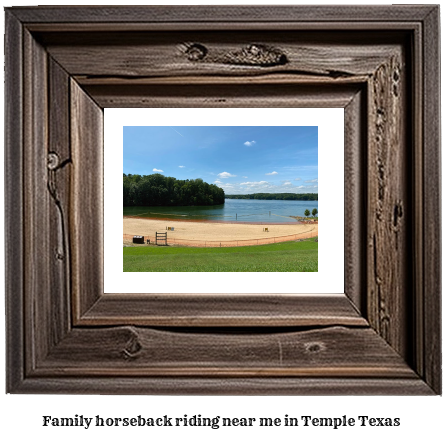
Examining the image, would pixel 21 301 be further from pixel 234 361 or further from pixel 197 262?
pixel 234 361

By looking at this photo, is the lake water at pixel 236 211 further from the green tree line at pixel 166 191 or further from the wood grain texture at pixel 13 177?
the wood grain texture at pixel 13 177

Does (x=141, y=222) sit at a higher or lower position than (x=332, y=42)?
lower

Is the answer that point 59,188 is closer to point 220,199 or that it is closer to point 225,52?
point 220,199

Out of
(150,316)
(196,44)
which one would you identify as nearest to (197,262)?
(150,316)

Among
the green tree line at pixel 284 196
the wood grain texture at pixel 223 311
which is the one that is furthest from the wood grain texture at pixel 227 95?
the wood grain texture at pixel 223 311

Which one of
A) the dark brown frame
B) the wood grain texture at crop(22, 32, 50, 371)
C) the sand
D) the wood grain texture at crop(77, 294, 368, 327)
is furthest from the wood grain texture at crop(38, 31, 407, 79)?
the wood grain texture at crop(77, 294, 368, 327)

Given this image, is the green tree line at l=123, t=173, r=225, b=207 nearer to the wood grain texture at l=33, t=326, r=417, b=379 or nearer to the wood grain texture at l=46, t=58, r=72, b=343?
the wood grain texture at l=46, t=58, r=72, b=343
